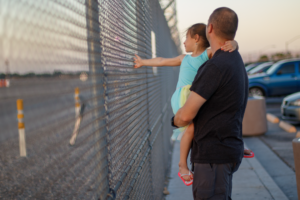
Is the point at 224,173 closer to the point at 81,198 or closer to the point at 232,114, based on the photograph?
the point at 232,114

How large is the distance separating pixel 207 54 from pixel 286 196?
284cm

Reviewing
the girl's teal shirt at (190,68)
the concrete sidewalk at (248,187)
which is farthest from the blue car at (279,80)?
the girl's teal shirt at (190,68)

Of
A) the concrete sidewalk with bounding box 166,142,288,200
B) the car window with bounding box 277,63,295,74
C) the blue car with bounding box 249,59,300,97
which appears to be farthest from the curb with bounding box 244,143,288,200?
the car window with bounding box 277,63,295,74

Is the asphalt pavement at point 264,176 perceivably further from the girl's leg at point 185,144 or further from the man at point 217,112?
the man at point 217,112

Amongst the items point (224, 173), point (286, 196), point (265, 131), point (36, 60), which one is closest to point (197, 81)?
point (224, 173)

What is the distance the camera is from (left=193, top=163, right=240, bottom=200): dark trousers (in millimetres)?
2346

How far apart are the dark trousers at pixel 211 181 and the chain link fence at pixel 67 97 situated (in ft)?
1.62

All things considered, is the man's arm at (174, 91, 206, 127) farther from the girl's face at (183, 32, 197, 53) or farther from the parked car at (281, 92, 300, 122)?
the parked car at (281, 92, 300, 122)

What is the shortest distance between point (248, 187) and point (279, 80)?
13531 mm

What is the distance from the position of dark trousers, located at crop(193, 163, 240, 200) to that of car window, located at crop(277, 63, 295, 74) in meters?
16.4

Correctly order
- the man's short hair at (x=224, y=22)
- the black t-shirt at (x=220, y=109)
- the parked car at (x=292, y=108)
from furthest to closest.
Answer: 1. the parked car at (x=292, y=108)
2. the man's short hair at (x=224, y=22)
3. the black t-shirt at (x=220, y=109)

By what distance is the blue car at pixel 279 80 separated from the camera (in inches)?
671

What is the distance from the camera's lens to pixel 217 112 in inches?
89.4

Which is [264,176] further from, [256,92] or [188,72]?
[256,92]
